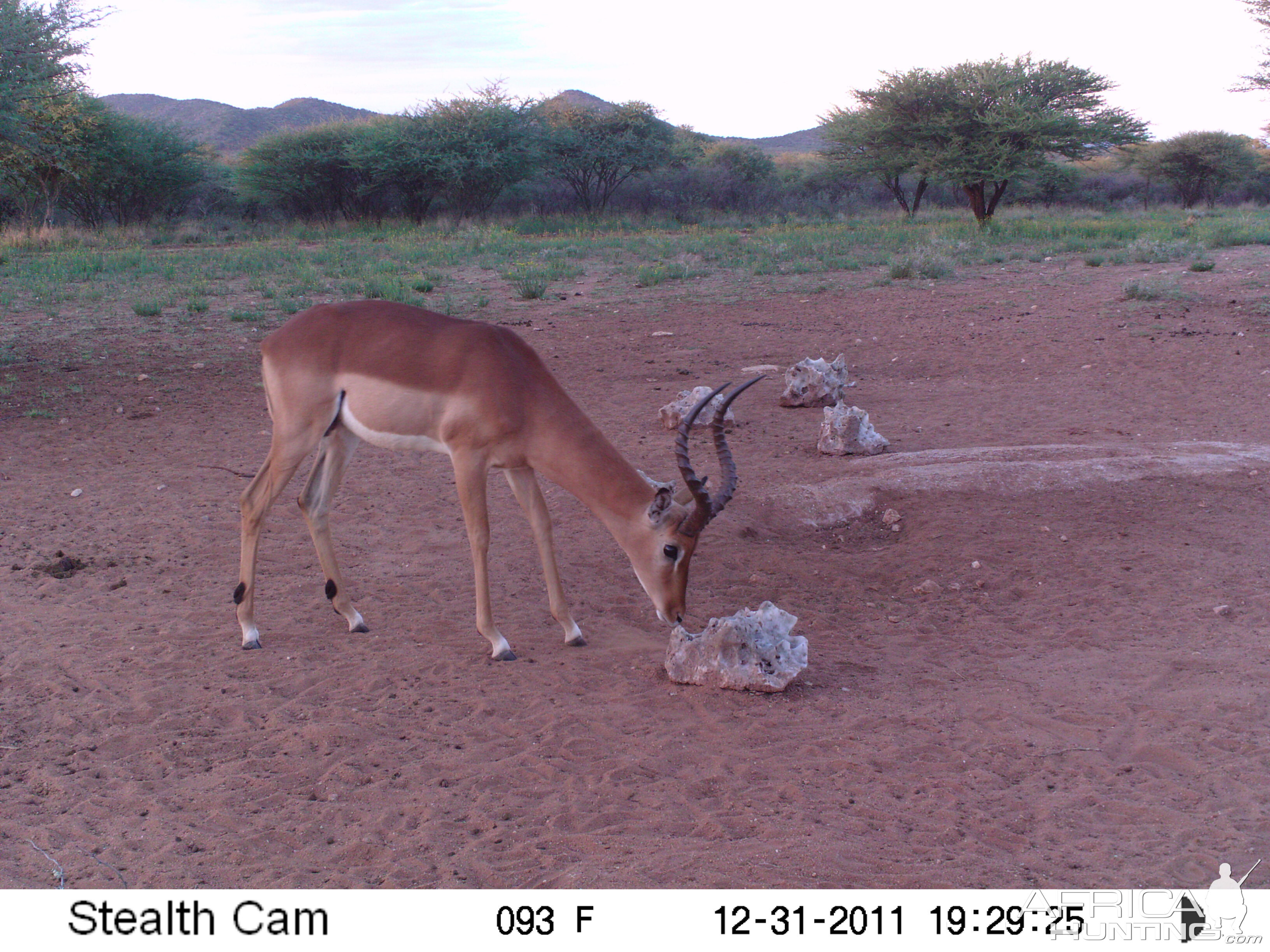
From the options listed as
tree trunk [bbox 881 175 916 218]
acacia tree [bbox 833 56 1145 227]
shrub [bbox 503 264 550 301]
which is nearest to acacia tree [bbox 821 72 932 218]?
acacia tree [bbox 833 56 1145 227]

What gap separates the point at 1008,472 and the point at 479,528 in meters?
4.48

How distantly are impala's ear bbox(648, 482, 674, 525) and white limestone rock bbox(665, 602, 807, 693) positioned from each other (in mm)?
597

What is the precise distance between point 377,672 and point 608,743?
1.40 metres

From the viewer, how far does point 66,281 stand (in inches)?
688

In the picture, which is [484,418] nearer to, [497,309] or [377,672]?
[377,672]

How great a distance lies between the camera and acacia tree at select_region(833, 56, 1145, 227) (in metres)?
28.5

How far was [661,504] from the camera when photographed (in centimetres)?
469

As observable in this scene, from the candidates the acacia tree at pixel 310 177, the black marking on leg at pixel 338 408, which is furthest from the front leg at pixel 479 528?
the acacia tree at pixel 310 177

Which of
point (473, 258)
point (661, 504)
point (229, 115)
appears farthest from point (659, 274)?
point (229, 115)

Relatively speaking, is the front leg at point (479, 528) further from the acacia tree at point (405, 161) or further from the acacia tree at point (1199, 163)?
the acacia tree at point (1199, 163)

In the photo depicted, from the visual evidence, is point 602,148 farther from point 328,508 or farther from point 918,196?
point 328,508

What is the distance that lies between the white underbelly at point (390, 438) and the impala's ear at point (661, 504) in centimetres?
116

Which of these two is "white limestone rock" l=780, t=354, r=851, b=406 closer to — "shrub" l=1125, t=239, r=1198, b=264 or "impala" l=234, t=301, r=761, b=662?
"impala" l=234, t=301, r=761, b=662

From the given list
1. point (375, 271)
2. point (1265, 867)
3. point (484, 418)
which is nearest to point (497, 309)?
point (375, 271)
